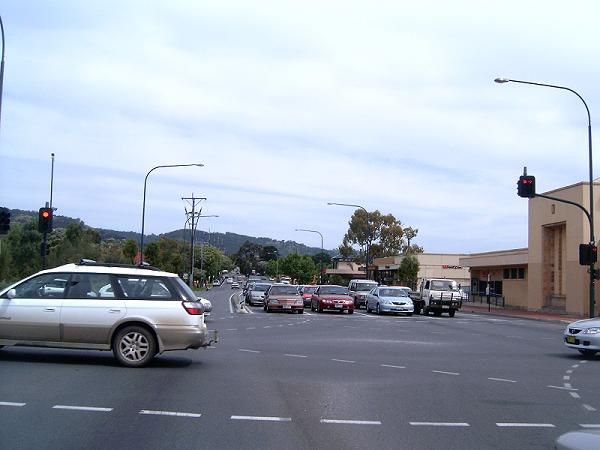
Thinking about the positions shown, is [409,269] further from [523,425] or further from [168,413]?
[168,413]

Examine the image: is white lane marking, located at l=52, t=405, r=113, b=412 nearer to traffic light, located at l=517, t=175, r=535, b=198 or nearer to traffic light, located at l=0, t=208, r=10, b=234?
traffic light, located at l=0, t=208, r=10, b=234

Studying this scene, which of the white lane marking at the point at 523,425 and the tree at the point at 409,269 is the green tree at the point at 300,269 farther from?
the white lane marking at the point at 523,425

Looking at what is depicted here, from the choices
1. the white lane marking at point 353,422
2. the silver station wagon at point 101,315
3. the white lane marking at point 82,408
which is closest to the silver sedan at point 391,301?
the silver station wagon at point 101,315

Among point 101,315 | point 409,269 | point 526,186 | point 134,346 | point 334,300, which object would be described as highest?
point 526,186

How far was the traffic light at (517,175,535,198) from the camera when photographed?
29.7 meters

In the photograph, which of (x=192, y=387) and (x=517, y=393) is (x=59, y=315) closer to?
(x=192, y=387)

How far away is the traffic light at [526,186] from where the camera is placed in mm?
29656

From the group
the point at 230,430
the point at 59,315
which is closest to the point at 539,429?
the point at 230,430

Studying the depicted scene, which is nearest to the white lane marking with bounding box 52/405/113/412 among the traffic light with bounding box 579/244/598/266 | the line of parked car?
the traffic light with bounding box 579/244/598/266

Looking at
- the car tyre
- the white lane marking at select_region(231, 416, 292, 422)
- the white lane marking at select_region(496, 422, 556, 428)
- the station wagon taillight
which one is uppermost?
the station wagon taillight

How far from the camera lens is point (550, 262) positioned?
5138cm

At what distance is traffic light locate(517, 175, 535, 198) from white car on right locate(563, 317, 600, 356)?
13.0 metres

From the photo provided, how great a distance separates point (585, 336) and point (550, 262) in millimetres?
36227

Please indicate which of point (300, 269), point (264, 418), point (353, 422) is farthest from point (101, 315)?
point (300, 269)
